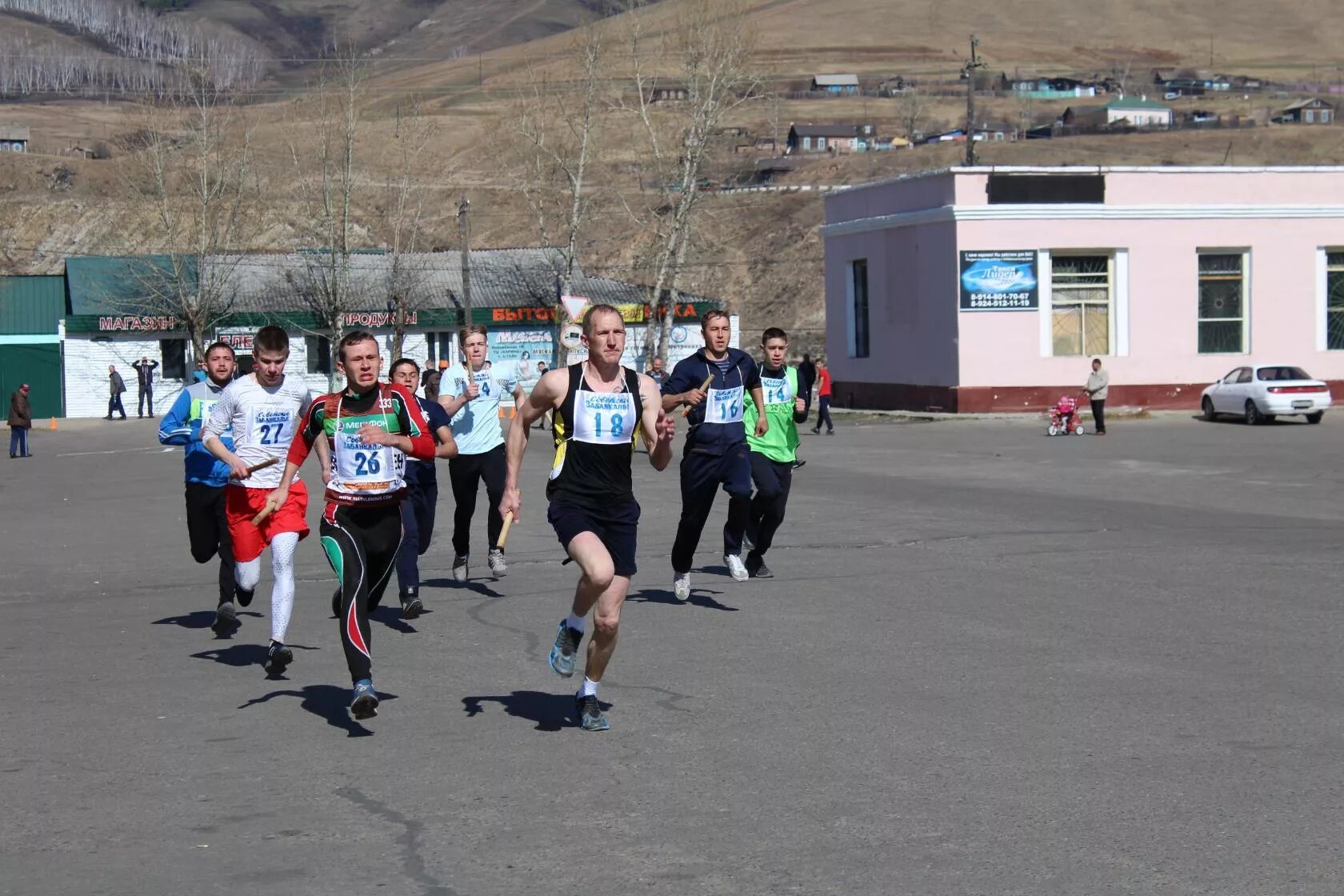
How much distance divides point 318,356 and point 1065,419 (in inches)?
1559

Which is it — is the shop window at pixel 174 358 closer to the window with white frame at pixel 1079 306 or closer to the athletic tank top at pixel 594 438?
the window with white frame at pixel 1079 306

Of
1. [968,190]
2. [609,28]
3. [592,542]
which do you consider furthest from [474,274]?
[592,542]

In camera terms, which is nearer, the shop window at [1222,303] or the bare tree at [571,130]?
the shop window at [1222,303]

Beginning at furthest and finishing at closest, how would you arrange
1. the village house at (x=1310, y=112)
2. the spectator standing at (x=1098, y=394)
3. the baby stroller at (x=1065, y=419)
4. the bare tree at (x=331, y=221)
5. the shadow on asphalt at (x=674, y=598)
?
the village house at (x=1310, y=112) → the bare tree at (x=331, y=221) → the spectator standing at (x=1098, y=394) → the baby stroller at (x=1065, y=419) → the shadow on asphalt at (x=674, y=598)

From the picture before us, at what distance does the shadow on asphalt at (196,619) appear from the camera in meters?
11.1

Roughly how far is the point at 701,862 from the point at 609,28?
207ft

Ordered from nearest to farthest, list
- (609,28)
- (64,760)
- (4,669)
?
(64,760)
(4,669)
(609,28)

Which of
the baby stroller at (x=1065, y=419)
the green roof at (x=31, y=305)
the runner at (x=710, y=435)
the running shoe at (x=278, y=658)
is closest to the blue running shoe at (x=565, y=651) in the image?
the running shoe at (x=278, y=658)

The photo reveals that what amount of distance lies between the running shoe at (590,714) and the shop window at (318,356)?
58521mm

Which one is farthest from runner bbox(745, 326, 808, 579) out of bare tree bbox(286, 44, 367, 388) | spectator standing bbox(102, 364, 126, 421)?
bare tree bbox(286, 44, 367, 388)

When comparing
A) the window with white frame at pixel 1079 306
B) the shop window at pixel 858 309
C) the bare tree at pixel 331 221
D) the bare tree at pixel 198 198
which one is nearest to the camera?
the window with white frame at pixel 1079 306

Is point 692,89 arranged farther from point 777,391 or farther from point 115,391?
point 777,391

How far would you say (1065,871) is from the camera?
201 inches

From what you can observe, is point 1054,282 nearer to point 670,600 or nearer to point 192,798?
point 670,600
